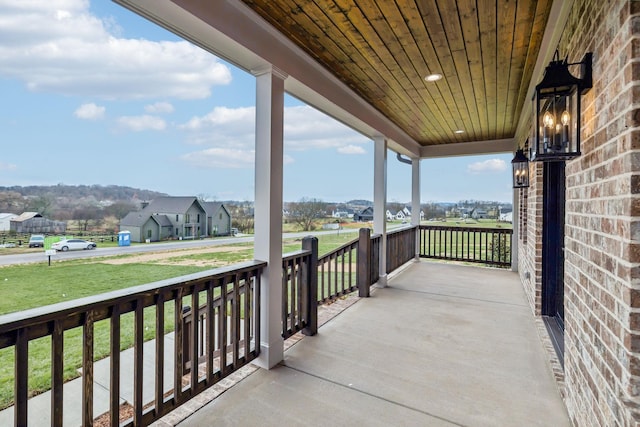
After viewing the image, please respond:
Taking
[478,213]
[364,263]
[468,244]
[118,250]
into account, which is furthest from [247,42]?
[468,244]

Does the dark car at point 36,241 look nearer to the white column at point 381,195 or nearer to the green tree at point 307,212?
the green tree at point 307,212

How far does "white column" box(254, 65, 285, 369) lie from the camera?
2.62m

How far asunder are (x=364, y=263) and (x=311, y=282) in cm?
154

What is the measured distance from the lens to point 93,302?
1.59 metres

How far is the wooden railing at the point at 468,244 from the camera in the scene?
6.76m

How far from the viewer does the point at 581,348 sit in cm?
179

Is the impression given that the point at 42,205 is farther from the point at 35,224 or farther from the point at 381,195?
the point at 381,195

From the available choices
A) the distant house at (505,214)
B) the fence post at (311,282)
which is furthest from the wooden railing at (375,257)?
the distant house at (505,214)

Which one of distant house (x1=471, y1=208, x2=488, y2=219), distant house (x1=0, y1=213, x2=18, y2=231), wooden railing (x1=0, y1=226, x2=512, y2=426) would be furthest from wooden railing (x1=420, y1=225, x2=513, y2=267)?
distant house (x1=0, y1=213, x2=18, y2=231)

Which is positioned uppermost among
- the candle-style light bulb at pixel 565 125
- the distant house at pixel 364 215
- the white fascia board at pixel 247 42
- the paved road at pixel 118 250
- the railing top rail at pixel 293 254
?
the white fascia board at pixel 247 42

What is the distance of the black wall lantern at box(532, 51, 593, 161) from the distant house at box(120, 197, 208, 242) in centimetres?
214

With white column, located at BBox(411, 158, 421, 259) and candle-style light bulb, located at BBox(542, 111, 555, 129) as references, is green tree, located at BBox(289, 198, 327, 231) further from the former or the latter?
white column, located at BBox(411, 158, 421, 259)

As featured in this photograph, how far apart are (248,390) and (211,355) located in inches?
15.1

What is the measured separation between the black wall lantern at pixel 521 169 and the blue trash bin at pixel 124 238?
464cm
